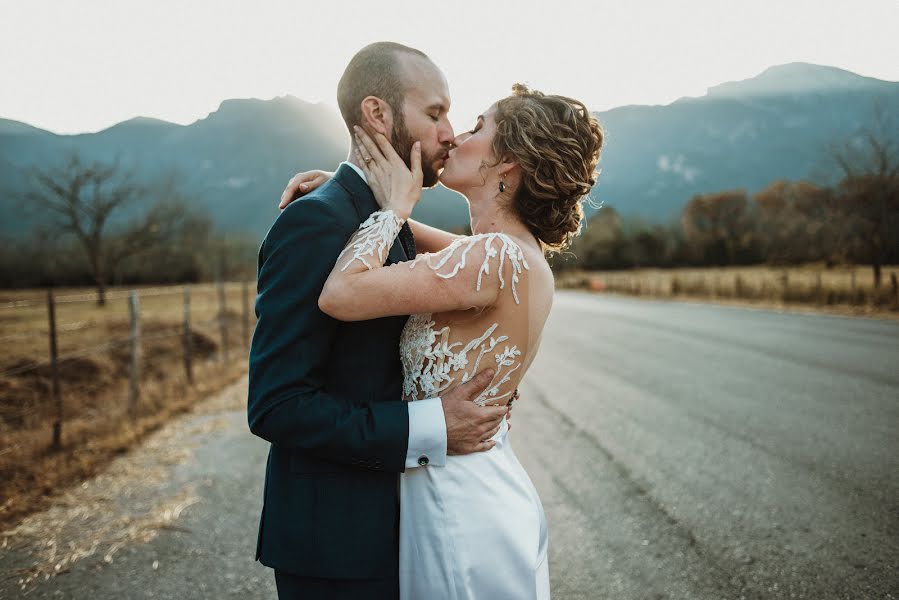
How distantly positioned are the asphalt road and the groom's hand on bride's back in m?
1.97

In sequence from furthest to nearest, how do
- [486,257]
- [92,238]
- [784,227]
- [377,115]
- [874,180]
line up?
[784,227] < [92,238] < [874,180] < [377,115] < [486,257]

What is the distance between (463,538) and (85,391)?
458 inches

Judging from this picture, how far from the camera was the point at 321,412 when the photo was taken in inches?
61.3

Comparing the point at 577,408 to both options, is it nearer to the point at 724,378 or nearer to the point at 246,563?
the point at 724,378

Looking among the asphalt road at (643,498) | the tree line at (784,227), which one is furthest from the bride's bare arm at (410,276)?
the tree line at (784,227)

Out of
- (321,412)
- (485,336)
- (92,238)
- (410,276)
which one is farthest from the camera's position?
(92,238)

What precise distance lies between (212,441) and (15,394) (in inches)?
223

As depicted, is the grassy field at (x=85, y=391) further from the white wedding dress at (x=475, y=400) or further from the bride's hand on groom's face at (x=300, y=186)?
the white wedding dress at (x=475, y=400)

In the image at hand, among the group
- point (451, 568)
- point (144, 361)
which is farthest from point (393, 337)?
point (144, 361)

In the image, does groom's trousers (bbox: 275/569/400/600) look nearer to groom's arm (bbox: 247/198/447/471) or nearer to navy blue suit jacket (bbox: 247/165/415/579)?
navy blue suit jacket (bbox: 247/165/415/579)

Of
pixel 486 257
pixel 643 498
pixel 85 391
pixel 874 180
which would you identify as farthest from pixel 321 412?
pixel 874 180

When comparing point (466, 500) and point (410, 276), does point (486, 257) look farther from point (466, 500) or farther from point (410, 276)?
point (466, 500)

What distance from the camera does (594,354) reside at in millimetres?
11883

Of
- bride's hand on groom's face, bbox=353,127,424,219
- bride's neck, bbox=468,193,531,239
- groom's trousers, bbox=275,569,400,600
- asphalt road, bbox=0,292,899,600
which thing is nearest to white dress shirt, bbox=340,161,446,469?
groom's trousers, bbox=275,569,400,600
